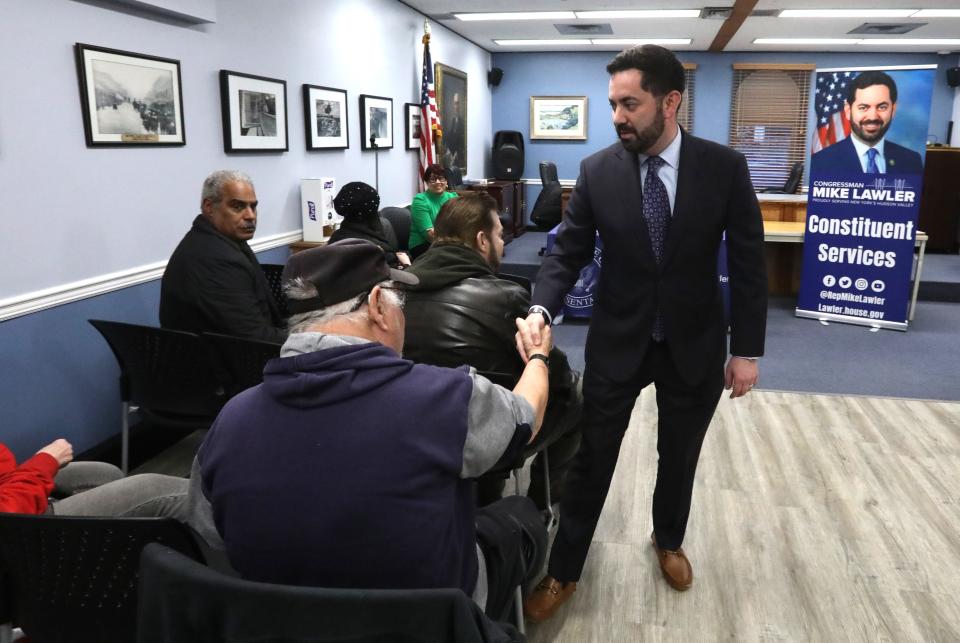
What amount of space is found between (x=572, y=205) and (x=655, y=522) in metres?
1.06

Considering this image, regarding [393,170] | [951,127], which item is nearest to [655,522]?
[393,170]

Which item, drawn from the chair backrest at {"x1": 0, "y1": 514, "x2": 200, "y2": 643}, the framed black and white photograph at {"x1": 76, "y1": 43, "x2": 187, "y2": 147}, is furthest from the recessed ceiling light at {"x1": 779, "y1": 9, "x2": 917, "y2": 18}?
the chair backrest at {"x1": 0, "y1": 514, "x2": 200, "y2": 643}

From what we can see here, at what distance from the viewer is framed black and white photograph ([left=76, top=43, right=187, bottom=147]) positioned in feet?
10.3

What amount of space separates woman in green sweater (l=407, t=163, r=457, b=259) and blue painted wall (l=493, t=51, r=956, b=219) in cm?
566

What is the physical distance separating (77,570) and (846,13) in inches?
334

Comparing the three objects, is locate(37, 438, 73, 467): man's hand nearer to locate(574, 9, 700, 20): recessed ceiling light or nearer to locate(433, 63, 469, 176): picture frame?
locate(433, 63, 469, 176): picture frame

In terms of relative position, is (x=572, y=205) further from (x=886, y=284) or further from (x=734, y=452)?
(x=886, y=284)

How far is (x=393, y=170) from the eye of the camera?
23.0ft

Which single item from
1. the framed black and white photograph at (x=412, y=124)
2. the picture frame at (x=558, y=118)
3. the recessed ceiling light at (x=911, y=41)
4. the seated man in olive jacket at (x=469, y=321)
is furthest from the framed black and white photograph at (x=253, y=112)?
the recessed ceiling light at (x=911, y=41)

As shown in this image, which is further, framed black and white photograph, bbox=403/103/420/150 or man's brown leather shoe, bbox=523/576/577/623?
framed black and white photograph, bbox=403/103/420/150

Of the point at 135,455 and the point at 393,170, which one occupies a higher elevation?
the point at 393,170

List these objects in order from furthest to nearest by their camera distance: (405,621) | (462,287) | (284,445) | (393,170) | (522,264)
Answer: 1. (522,264)
2. (393,170)
3. (462,287)
4. (284,445)
5. (405,621)

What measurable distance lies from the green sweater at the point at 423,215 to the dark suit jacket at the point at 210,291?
109 inches

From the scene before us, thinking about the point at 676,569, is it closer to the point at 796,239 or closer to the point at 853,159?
the point at 853,159
